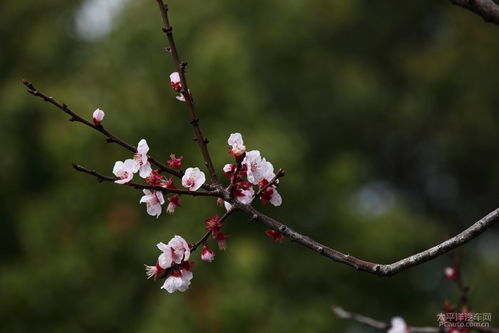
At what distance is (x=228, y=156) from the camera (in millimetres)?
5840

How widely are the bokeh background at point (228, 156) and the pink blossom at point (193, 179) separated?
269 centimetres

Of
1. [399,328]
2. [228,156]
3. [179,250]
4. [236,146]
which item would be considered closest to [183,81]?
[236,146]

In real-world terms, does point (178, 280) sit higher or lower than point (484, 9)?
lower

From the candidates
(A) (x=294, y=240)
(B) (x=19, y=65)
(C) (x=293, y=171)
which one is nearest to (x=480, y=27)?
(C) (x=293, y=171)

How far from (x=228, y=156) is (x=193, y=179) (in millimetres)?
4429

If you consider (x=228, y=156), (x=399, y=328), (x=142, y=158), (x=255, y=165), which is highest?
(x=228, y=156)

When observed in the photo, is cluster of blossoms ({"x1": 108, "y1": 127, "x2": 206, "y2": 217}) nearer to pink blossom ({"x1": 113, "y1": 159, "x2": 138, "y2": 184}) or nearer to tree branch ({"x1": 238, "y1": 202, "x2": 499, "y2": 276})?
pink blossom ({"x1": 113, "y1": 159, "x2": 138, "y2": 184})

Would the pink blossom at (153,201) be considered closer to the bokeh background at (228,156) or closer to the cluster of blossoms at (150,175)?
the cluster of blossoms at (150,175)

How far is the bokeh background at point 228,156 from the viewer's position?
237 inches

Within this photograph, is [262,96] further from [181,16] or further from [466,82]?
[466,82]

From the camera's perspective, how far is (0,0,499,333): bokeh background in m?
6.03

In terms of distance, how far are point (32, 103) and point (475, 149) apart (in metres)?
7.10

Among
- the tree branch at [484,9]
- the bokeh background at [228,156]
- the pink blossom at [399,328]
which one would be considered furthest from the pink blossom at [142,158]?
the bokeh background at [228,156]

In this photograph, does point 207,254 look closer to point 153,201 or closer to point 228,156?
point 153,201
